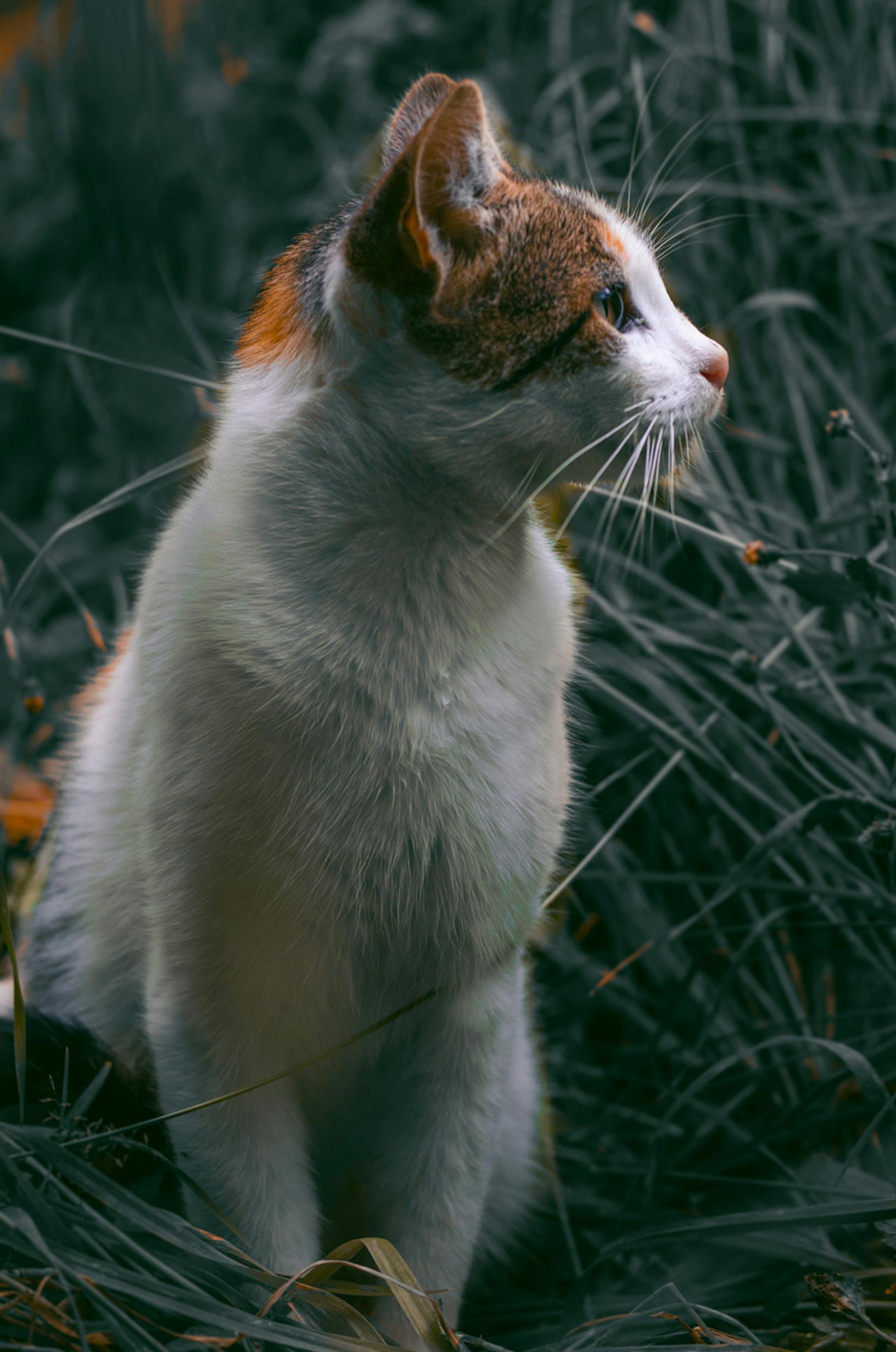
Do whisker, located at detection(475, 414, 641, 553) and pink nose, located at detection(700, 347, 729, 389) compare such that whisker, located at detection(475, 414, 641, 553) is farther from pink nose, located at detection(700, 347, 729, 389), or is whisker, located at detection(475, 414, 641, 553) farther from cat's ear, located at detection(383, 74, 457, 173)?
cat's ear, located at detection(383, 74, 457, 173)

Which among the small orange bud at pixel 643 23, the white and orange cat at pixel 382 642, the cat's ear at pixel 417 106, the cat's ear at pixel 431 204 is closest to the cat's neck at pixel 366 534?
the white and orange cat at pixel 382 642

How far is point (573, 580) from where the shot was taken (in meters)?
1.25

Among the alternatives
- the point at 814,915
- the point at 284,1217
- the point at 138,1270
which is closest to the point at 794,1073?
the point at 814,915

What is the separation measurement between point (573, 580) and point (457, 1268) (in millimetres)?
738

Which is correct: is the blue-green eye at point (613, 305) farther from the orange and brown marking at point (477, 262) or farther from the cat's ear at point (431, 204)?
the cat's ear at point (431, 204)

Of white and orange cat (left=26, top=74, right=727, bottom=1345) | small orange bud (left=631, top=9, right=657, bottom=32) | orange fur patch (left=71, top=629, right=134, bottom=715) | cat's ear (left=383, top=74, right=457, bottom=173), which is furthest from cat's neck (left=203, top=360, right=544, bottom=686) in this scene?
small orange bud (left=631, top=9, right=657, bottom=32)

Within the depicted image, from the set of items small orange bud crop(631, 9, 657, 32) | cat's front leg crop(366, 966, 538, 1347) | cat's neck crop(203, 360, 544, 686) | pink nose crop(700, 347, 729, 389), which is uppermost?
small orange bud crop(631, 9, 657, 32)

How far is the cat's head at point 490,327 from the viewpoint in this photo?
0.92 meters

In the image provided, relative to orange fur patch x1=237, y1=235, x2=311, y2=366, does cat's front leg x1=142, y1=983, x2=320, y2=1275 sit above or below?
below

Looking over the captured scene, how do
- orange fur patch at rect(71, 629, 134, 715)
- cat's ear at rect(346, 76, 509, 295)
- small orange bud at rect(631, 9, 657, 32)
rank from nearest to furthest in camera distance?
1. cat's ear at rect(346, 76, 509, 295)
2. orange fur patch at rect(71, 629, 134, 715)
3. small orange bud at rect(631, 9, 657, 32)

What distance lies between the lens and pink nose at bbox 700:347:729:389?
3.31 ft

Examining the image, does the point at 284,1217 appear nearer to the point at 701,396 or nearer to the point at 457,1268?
the point at 457,1268

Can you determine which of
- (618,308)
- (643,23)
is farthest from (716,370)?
(643,23)

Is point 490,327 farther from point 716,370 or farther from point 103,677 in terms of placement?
point 103,677
